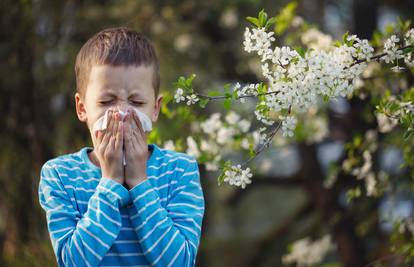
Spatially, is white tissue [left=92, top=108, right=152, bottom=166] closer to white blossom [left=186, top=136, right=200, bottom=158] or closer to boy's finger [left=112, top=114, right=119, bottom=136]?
boy's finger [left=112, top=114, right=119, bottom=136]

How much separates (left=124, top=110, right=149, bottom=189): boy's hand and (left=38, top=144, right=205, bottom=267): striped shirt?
33 mm

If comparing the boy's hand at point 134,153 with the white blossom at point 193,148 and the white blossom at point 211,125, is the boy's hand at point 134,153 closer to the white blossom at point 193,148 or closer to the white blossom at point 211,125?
the white blossom at point 193,148

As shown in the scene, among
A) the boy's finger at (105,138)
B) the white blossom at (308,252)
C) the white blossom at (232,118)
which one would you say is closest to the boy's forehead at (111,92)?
the boy's finger at (105,138)

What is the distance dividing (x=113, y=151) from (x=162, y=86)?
392 cm

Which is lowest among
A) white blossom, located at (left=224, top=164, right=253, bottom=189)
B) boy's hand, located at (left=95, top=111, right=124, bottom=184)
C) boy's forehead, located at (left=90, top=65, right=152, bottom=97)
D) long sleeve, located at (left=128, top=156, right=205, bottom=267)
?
long sleeve, located at (left=128, top=156, right=205, bottom=267)

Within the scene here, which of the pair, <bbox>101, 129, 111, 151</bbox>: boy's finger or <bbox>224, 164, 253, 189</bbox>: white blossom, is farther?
<bbox>224, 164, 253, 189</bbox>: white blossom

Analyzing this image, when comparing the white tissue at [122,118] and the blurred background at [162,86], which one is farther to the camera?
the blurred background at [162,86]

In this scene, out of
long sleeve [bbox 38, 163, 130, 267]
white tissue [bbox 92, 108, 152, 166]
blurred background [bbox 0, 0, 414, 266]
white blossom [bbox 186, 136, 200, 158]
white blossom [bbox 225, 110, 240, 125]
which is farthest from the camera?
blurred background [bbox 0, 0, 414, 266]

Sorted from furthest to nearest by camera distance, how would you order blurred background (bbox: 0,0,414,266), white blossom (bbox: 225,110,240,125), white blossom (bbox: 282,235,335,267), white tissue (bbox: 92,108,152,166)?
blurred background (bbox: 0,0,414,266), white blossom (bbox: 282,235,335,267), white blossom (bbox: 225,110,240,125), white tissue (bbox: 92,108,152,166)

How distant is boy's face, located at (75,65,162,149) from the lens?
2188mm

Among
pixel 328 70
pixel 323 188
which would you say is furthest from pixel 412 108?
pixel 323 188

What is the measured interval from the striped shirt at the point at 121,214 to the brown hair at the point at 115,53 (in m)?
0.28

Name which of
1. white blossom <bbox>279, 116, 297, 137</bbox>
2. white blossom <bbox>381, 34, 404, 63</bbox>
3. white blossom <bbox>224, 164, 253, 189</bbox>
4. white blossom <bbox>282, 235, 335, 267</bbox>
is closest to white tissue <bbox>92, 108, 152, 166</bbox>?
white blossom <bbox>224, 164, 253, 189</bbox>

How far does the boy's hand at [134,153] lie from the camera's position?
2.13 m
